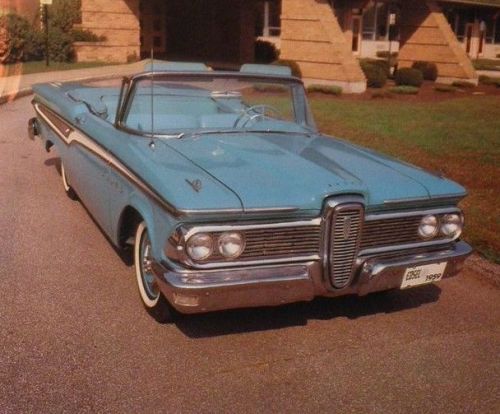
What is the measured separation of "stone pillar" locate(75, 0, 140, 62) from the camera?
24641 mm

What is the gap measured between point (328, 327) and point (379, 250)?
592mm

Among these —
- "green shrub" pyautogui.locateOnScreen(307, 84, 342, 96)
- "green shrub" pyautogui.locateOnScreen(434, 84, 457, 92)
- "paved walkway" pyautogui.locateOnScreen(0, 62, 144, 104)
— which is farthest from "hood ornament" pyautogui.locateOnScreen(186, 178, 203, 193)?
"green shrub" pyautogui.locateOnScreen(434, 84, 457, 92)

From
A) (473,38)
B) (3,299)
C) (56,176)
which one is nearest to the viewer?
(3,299)

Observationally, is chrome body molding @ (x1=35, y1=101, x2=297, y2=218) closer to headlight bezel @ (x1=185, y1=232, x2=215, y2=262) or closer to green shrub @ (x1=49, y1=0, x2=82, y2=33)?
headlight bezel @ (x1=185, y1=232, x2=215, y2=262)

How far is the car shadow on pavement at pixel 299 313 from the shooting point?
3955 mm

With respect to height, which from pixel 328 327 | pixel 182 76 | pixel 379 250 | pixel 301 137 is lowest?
pixel 328 327

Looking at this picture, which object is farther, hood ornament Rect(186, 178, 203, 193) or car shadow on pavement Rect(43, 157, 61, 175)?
car shadow on pavement Rect(43, 157, 61, 175)

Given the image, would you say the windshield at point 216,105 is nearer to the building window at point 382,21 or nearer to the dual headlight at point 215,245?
the dual headlight at point 215,245

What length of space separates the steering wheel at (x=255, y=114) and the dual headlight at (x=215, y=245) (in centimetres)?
170

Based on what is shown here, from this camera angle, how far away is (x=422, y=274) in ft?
13.1

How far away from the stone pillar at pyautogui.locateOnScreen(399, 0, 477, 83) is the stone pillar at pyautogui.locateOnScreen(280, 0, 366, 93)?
6.03 metres

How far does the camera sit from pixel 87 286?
452 centimetres

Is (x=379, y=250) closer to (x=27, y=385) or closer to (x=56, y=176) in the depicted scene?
(x=27, y=385)

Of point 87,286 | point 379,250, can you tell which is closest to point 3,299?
point 87,286
